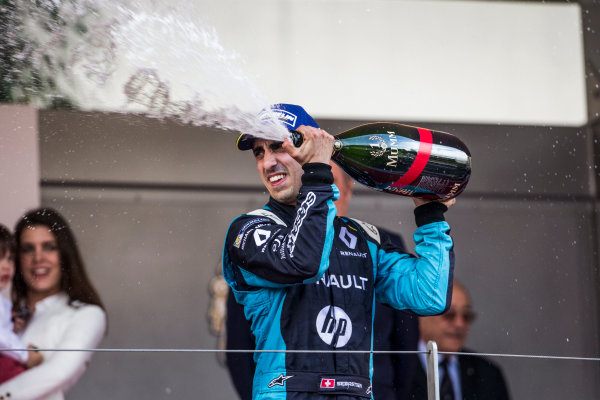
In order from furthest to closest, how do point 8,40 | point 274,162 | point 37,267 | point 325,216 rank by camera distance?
point 8,40, point 37,267, point 274,162, point 325,216

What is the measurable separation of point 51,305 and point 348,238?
1.55 metres

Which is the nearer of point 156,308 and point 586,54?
point 156,308

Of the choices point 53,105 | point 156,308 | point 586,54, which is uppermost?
point 586,54

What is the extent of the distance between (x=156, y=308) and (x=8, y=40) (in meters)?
1.18

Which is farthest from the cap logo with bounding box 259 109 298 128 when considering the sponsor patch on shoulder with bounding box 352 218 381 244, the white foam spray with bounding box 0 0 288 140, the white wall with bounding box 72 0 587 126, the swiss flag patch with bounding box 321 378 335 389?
the white wall with bounding box 72 0 587 126

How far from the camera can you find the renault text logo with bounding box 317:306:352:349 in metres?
1.58

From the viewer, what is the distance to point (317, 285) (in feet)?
5.34

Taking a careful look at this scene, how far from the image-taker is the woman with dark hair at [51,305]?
2.81 m

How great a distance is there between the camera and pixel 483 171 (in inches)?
131

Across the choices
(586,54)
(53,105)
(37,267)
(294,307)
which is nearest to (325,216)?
(294,307)

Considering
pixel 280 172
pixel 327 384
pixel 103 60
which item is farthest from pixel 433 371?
pixel 103 60

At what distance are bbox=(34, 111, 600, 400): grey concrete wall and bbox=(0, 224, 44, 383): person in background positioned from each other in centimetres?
24

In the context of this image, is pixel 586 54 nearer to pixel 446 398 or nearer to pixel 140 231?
pixel 446 398

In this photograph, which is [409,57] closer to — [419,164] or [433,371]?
[419,164]
